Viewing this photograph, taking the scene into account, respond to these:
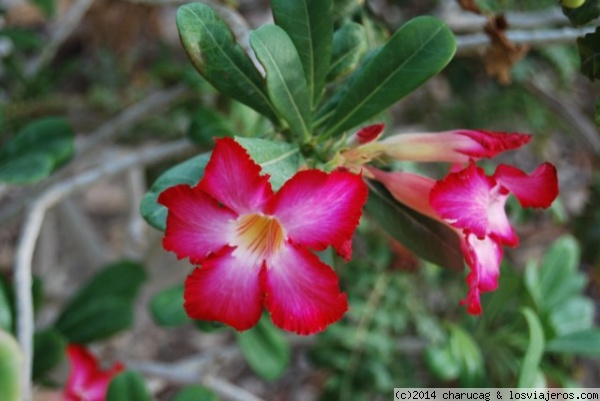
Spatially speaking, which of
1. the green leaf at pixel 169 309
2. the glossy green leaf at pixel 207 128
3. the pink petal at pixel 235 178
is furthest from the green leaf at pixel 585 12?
the green leaf at pixel 169 309

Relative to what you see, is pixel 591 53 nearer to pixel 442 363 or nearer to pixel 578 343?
pixel 578 343

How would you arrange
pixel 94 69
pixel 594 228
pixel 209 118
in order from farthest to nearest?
pixel 94 69, pixel 594 228, pixel 209 118

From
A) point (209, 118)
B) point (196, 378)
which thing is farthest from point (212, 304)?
point (196, 378)

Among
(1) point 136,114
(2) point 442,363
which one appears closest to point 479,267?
(2) point 442,363

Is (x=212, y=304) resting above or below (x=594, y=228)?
above

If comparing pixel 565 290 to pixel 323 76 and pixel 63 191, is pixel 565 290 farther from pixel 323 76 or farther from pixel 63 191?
pixel 63 191

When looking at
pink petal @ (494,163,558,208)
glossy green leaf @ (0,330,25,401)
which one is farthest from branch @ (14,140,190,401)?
pink petal @ (494,163,558,208)
